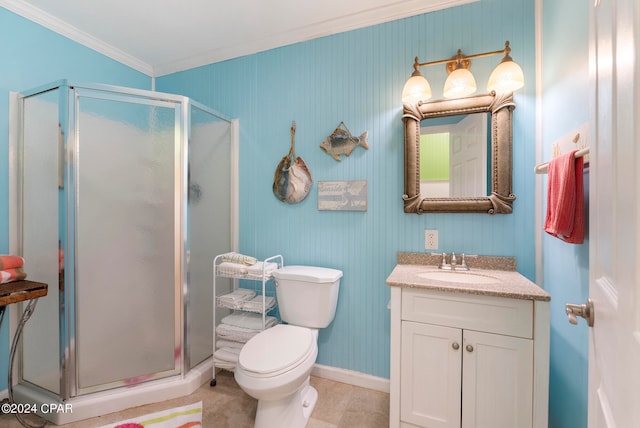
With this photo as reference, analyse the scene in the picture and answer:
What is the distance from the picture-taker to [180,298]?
1.89 meters

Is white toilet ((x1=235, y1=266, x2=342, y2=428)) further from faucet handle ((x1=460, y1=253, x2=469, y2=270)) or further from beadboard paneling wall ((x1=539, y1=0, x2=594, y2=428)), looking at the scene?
beadboard paneling wall ((x1=539, y1=0, x2=594, y2=428))

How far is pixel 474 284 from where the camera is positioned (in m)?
1.31

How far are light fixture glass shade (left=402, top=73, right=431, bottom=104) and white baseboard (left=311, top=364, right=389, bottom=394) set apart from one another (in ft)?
6.03

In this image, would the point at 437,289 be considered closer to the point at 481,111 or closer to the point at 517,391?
the point at 517,391

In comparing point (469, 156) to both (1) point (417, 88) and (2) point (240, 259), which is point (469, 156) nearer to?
(1) point (417, 88)

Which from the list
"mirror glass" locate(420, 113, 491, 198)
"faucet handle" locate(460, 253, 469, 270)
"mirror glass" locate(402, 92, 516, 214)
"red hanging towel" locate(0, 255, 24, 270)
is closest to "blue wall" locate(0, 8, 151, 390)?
"red hanging towel" locate(0, 255, 24, 270)

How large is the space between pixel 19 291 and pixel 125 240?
51 centimetres

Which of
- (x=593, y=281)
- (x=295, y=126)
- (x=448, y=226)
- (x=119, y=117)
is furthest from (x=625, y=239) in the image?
(x=119, y=117)

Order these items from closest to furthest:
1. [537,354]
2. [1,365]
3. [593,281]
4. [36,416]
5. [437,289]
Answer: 1. [593,281]
2. [537,354]
3. [437,289]
4. [36,416]
5. [1,365]

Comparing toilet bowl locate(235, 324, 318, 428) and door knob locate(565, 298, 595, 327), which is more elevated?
door knob locate(565, 298, 595, 327)

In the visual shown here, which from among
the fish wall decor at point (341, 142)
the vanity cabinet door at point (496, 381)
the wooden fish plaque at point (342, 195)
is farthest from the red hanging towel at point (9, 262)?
the vanity cabinet door at point (496, 381)

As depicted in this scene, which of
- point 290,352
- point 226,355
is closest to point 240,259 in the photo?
point 226,355

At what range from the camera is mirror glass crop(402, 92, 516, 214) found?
5.28ft

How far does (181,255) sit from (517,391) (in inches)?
77.1
